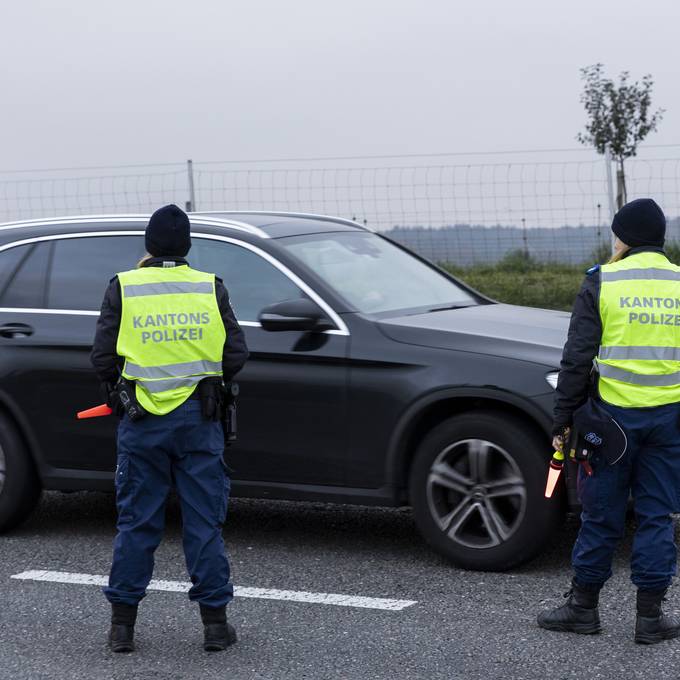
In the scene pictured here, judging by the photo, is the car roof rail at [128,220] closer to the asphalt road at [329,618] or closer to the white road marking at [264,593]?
the asphalt road at [329,618]

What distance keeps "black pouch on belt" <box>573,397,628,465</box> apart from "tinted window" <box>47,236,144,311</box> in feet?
9.17

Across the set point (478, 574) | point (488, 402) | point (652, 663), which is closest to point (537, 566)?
point (478, 574)

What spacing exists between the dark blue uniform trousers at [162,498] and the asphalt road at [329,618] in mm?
272

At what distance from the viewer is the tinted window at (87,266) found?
6.84 m

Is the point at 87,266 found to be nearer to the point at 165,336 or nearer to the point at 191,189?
the point at 165,336

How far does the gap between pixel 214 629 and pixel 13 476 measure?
6.97ft

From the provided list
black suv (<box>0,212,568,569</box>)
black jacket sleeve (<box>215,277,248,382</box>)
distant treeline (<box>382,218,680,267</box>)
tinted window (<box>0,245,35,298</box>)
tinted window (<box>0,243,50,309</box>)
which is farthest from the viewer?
distant treeline (<box>382,218,680,267</box>)

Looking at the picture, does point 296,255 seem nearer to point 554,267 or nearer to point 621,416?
point 621,416

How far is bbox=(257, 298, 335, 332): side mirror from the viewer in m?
6.16

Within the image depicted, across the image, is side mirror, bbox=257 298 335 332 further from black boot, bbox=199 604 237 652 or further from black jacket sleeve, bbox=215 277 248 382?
black boot, bbox=199 604 237 652

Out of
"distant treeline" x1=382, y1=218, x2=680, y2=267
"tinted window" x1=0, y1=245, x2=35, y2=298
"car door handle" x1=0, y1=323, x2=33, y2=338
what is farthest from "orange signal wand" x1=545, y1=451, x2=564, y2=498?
"distant treeline" x1=382, y1=218, x2=680, y2=267

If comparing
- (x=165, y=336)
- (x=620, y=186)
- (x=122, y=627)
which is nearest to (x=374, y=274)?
(x=165, y=336)

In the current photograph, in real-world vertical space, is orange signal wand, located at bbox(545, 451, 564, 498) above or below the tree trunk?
below

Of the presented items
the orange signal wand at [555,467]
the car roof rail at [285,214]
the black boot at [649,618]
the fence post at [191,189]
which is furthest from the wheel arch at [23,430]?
the fence post at [191,189]
